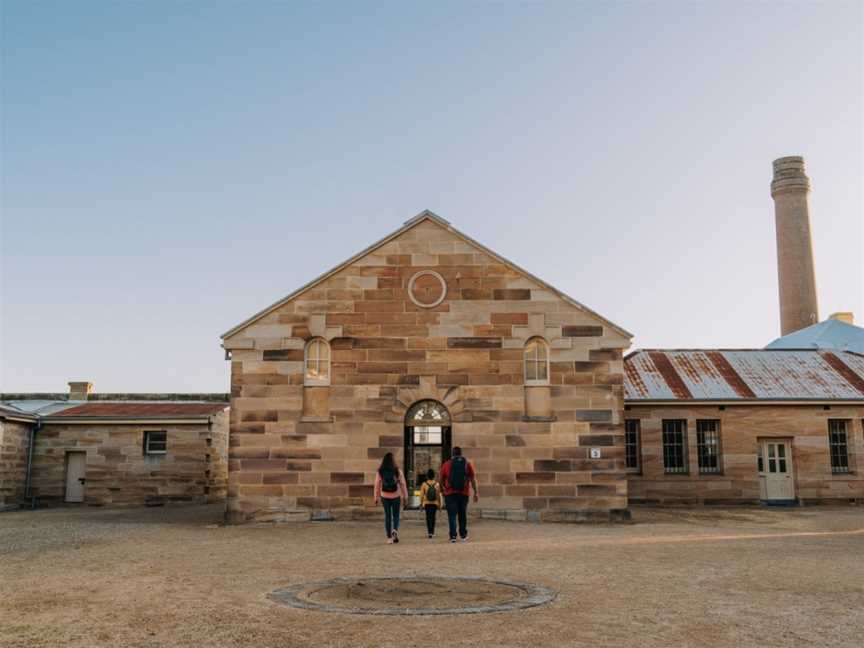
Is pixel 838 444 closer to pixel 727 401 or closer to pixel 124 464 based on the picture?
pixel 727 401

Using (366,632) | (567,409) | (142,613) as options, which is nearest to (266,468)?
(567,409)

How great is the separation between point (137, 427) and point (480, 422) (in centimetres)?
1537

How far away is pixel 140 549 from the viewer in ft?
46.7

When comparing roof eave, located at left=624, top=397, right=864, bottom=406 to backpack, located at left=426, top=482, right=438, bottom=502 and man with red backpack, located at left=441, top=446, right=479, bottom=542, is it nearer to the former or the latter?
man with red backpack, located at left=441, top=446, right=479, bottom=542

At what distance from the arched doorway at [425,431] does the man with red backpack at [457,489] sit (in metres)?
4.08

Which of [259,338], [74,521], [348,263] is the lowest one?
[74,521]

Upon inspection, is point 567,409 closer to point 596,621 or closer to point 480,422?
point 480,422

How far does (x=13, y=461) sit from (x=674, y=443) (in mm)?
22115

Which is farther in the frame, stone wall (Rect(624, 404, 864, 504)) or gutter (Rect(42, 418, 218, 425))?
gutter (Rect(42, 418, 218, 425))

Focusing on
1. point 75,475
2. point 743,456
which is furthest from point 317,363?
point 75,475

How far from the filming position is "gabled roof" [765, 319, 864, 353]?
37.3 m

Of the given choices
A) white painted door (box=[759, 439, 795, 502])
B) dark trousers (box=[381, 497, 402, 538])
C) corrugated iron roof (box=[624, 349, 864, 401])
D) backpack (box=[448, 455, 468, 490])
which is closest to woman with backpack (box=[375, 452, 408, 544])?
dark trousers (box=[381, 497, 402, 538])

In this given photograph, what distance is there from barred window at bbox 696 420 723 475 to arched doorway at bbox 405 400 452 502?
398 inches

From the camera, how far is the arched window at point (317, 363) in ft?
66.5
